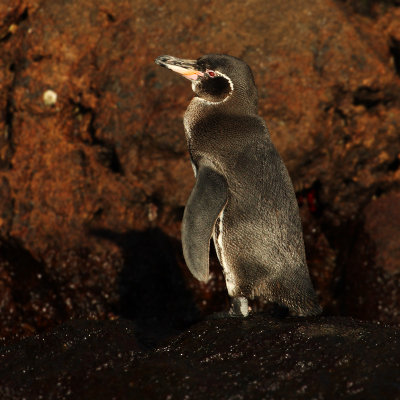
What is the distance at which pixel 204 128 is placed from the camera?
12.3 feet

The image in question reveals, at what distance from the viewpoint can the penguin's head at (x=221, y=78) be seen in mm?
3725

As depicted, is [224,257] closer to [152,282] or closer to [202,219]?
[202,219]

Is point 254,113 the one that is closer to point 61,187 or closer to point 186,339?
point 186,339

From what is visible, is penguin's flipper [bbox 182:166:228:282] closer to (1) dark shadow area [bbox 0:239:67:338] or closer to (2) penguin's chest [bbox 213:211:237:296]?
(2) penguin's chest [bbox 213:211:237:296]

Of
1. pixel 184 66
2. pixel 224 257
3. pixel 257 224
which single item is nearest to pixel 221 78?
pixel 184 66

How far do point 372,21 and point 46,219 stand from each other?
327 centimetres

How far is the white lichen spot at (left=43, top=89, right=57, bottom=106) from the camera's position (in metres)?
4.96

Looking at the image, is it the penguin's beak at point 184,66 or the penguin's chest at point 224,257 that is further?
the penguin's beak at point 184,66

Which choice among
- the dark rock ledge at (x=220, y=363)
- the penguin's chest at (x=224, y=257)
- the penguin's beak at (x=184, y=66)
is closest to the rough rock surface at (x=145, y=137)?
the penguin's beak at (x=184, y=66)

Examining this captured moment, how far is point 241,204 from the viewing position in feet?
11.8

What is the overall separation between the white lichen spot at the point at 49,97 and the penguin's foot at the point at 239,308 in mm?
2389

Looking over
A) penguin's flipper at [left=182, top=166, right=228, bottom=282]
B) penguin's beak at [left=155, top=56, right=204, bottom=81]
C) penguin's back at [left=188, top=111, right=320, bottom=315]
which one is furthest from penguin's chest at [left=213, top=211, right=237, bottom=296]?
penguin's beak at [left=155, top=56, right=204, bottom=81]

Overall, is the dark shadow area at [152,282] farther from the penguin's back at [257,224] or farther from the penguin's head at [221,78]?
the penguin's head at [221,78]

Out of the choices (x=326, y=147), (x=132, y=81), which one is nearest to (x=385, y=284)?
(x=326, y=147)
